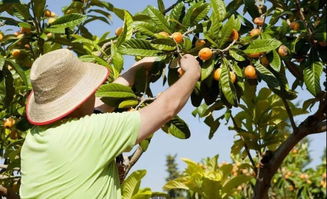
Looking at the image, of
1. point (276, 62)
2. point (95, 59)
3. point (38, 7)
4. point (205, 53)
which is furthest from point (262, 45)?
point (38, 7)

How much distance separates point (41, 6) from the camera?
2613 mm

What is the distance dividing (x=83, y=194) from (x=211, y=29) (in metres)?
0.74

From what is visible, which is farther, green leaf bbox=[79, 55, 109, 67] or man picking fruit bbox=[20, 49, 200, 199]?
green leaf bbox=[79, 55, 109, 67]

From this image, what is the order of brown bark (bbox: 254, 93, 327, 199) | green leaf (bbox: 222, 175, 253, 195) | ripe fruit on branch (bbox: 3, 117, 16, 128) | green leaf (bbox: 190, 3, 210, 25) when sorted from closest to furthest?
1. green leaf (bbox: 190, 3, 210, 25)
2. brown bark (bbox: 254, 93, 327, 199)
3. ripe fruit on branch (bbox: 3, 117, 16, 128)
4. green leaf (bbox: 222, 175, 253, 195)

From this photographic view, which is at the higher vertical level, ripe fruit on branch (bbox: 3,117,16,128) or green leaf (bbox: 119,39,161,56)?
green leaf (bbox: 119,39,161,56)

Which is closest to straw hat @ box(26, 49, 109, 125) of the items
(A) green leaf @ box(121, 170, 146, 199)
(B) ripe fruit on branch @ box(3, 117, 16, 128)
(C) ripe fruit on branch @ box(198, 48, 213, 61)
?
(C) ripe fruit on branch @ box(198, 48, 213, 61)

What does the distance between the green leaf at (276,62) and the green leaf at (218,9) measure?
Answer: 231 mm

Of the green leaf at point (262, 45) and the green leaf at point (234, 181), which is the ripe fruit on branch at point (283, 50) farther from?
the green leaf at point (234, 181)

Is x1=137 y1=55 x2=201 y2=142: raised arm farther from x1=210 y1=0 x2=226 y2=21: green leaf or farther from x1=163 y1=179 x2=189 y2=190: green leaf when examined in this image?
x1=163 y1=179 x2=189 y2=190: green leaf

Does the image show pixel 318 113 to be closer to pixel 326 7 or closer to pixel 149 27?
pixel 326 7

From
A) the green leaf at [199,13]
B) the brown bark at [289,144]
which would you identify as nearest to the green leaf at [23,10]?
the green leaf at [199,13]

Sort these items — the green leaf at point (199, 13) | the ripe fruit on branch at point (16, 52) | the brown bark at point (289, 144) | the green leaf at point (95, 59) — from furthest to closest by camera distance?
the ripe fruit on branch at point (16, 52), the brown bark at point (289, 144), the green leaf at point (95, 59), the green leaf at point (199, 13)

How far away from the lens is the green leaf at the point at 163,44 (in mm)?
1928

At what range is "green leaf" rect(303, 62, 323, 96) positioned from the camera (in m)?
2.02
